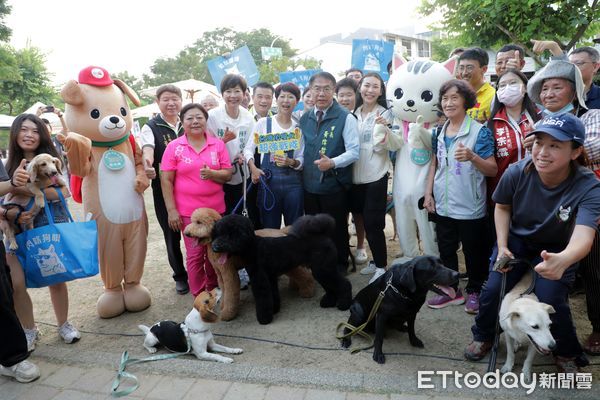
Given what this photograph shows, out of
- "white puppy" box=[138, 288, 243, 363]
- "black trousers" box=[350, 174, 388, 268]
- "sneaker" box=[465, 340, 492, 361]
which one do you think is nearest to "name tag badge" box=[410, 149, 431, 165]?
"black trousers" box=[350, 174, 388, 268]

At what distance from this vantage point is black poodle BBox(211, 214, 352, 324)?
3475 mm

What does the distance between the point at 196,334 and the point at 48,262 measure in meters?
1.40

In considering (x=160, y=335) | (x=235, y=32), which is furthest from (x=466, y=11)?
(x=235, y=32)

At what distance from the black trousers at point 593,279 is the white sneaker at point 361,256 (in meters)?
2.46

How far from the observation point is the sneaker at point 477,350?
9.03 feet

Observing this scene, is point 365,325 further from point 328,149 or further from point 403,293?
point 328,149

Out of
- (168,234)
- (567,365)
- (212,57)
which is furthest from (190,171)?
(212,57)

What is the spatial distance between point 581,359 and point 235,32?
52.0 m

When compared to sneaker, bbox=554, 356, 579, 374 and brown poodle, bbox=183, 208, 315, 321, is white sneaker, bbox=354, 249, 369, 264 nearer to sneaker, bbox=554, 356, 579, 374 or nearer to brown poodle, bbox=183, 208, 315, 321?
brown poodle, bbox=183, 208, 315, 321

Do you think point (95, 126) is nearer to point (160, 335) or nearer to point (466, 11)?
point (160, 335)

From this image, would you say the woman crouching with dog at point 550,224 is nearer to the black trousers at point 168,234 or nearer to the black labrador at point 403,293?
the black labrador at point 403,293

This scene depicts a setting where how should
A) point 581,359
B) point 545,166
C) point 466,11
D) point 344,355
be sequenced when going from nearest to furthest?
1. point 545,166
2. point 581,359
3. point 344,355
4. point 466,11

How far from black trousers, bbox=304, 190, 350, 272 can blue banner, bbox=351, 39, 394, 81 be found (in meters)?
4.58

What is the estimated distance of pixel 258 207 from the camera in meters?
4.44
